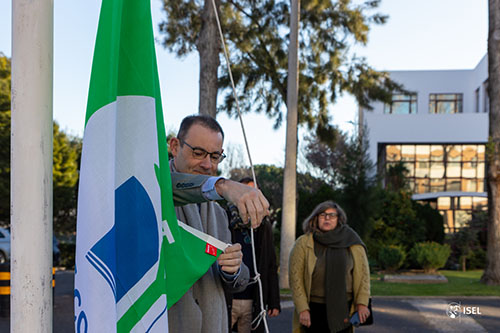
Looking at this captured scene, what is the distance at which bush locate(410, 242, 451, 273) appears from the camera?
707 inches

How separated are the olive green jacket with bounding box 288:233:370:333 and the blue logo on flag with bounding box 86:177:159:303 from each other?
13.1 feet

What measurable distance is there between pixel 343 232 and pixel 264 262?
87cm

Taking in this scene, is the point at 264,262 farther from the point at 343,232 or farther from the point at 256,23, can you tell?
the point at 256,23

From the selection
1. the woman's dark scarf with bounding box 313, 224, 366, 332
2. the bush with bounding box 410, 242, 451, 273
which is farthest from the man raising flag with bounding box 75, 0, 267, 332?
the bush with bounding box 410, 242, 451, 273

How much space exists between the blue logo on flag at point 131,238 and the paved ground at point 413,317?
7.46 meters

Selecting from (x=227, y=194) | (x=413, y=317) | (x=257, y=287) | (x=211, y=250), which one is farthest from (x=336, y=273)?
(x=413, y=317)

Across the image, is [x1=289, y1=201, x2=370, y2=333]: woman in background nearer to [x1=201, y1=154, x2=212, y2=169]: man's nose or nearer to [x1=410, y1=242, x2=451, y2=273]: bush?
[x1=201, y1=154, x2=212, y2=169]: man's nose

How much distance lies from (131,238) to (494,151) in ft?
44.8

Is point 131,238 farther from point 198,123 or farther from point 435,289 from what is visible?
point 435,289

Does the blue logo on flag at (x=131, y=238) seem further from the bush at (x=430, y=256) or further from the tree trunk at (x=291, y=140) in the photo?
the bush at (x=430, y=256)

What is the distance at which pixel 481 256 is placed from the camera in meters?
22.3

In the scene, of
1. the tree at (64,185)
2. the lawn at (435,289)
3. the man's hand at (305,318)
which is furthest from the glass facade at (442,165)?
the man's hand at (305,318)

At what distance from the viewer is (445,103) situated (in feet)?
132

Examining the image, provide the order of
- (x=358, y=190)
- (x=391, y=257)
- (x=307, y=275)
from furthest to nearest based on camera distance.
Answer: (x=358, y=190) → (x=391, y=257) → (x=307, y=275)
